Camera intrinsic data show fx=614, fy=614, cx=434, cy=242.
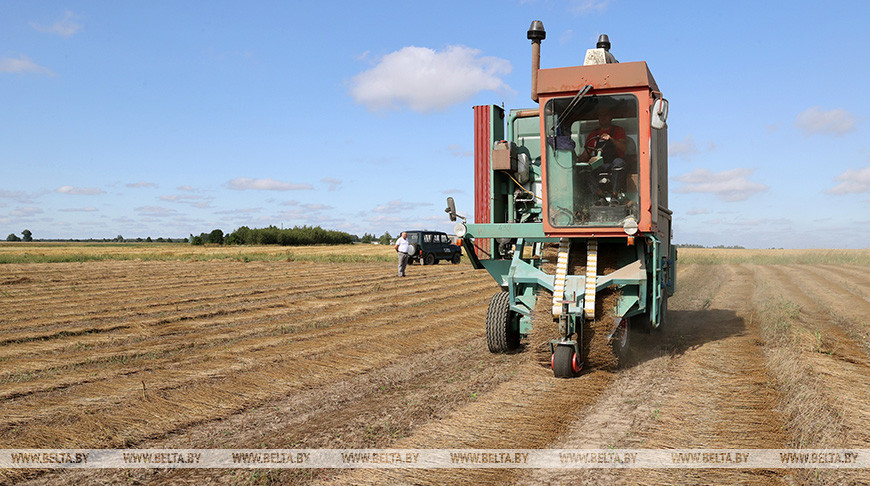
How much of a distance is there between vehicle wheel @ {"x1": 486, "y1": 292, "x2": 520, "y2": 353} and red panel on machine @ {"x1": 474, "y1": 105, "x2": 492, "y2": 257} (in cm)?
100

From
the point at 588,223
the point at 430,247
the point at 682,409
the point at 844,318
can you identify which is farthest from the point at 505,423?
the point at 430,247

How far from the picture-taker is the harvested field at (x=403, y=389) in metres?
4.18

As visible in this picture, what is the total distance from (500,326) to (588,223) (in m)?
1.60

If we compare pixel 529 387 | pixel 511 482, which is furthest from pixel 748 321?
pixel 511 482

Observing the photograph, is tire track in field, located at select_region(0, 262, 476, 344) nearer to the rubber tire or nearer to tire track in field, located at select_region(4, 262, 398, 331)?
tire track in field, located at select_region(4, 262, 398, 331)

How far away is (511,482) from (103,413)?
11.4ft

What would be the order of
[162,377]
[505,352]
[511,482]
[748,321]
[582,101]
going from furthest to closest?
[748,321] → [505,352] → [582,101] → [162,377] → [511,482]

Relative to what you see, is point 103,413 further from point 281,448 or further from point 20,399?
point 281,448

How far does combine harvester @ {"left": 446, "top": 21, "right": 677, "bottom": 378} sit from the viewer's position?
Result: 636cm

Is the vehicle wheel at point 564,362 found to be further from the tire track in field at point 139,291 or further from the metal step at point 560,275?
the tire track in field at point 139,291

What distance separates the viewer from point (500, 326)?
7316mm

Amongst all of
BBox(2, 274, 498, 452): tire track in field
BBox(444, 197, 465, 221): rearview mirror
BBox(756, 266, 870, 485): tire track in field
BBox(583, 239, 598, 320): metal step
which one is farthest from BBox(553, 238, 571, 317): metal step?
BBox(2, 274, 498, 452): tire track in field

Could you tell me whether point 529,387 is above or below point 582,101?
below

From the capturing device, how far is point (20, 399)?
5457mm
